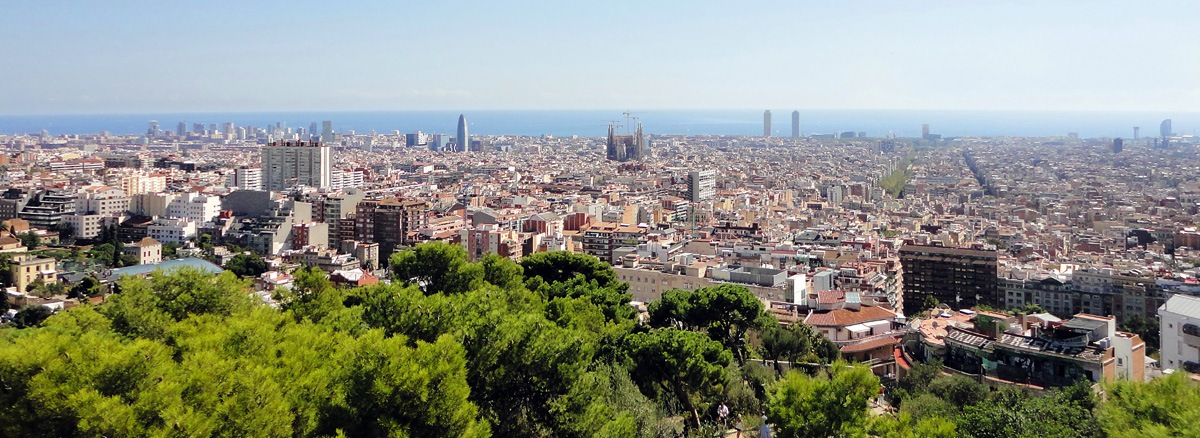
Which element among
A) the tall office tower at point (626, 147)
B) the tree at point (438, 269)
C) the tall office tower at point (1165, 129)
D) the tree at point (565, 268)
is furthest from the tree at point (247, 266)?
the tall office tower at point (1165, 129)

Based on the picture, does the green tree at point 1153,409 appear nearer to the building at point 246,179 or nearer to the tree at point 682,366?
the tree at point 682,366

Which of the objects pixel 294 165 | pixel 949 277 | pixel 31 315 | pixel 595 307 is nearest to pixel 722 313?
pixel 595 307

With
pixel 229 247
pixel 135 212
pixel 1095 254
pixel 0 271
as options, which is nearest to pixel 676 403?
pixel 0 271

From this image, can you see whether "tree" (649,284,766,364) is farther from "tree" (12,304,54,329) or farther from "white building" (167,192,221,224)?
"white building" (167,192,221,224)

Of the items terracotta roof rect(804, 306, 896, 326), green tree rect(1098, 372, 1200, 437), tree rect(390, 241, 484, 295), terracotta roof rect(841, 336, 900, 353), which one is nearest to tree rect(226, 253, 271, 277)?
tree rect(390, 241, 484, 295)

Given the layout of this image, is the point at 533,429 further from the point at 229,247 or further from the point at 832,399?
the point at 229,247
